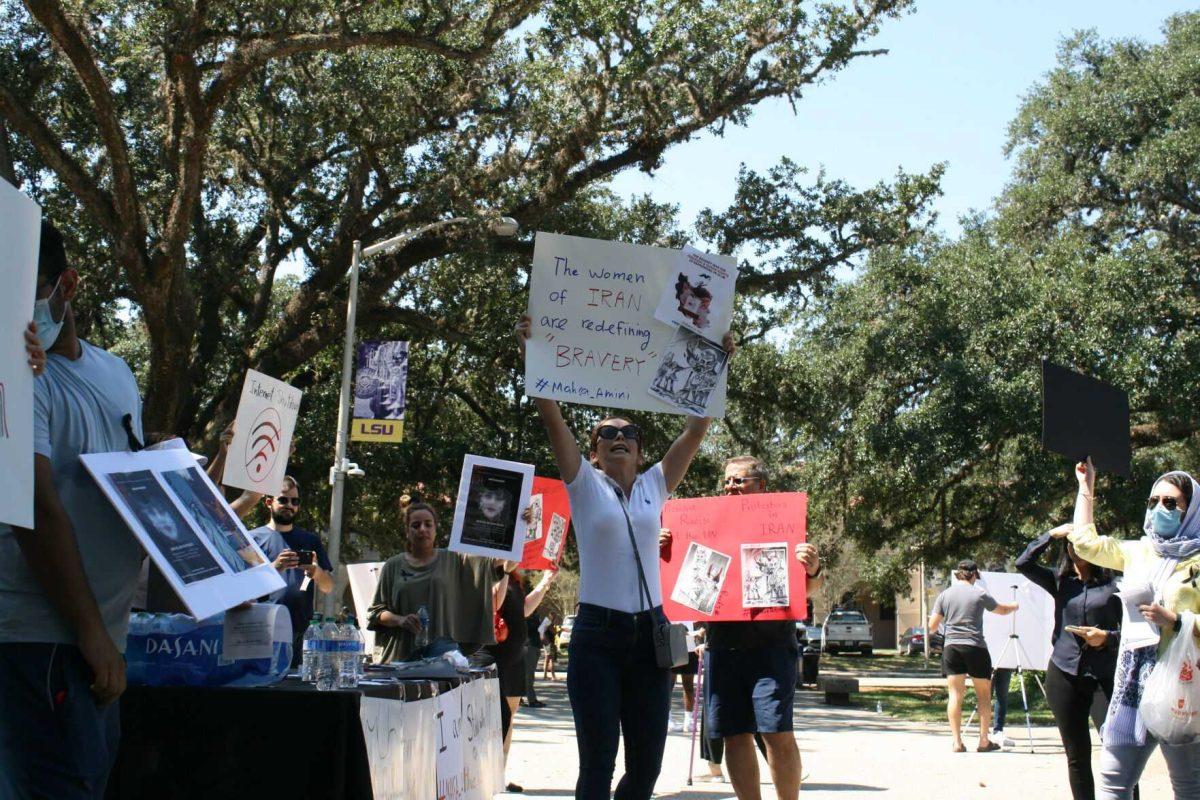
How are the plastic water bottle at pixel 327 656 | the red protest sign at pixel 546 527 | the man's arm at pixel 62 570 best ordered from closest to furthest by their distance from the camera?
the man's arm at pixel 62 570 < the plastic water bottle at pixel 327 656 < the red protest sign at pixel 546 527

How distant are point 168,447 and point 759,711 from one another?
11.2 feet

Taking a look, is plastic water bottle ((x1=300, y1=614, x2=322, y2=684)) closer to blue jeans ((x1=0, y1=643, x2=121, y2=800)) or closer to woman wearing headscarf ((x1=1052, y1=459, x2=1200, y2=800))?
blue jeans ((x1=0, y1=643, x2=121, y2=800))

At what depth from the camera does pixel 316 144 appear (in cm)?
2197

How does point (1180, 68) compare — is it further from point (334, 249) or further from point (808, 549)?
point (808, 549)

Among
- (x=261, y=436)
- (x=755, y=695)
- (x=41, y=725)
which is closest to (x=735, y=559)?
(x=755, y=695)

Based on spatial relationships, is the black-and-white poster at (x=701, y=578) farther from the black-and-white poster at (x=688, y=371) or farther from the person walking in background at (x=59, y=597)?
the person walking in background at (x=59, y=597)

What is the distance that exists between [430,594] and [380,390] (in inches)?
497

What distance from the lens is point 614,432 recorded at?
5.41 metres

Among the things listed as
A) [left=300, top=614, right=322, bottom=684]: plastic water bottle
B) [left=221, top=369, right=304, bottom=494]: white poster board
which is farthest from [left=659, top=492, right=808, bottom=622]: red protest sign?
[left=221, top=369, right=304, bottom=494]: white poster board

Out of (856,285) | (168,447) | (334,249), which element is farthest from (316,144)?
(168,447)

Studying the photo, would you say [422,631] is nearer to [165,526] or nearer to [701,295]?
[701,295]

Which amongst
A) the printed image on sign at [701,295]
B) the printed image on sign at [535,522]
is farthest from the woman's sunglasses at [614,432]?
the printed image on sign at [535,522]

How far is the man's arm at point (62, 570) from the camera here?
304cm

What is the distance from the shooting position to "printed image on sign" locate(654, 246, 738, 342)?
19.0ft
